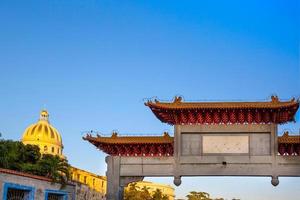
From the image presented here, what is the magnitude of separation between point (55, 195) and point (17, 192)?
2.89m

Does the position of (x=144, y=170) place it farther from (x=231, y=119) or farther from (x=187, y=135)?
(x=231, y=119)

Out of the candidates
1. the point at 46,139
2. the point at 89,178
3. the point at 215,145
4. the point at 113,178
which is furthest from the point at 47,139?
the point at 215,145

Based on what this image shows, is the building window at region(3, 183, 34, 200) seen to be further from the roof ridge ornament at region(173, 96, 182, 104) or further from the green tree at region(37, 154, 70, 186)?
the roof ridge ornament at region(173, 96, 182, 104)

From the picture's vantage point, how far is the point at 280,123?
63.0ft

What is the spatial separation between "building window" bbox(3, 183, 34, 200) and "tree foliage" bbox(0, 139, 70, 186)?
2.06 metres

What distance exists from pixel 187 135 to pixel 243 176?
103 inches

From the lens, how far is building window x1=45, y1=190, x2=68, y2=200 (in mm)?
22683

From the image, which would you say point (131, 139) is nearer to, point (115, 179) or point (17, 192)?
point (115, 179)

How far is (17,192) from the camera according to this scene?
2108 cm

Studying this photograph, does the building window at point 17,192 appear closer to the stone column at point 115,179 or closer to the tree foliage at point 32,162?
the tree foliage at point 32,162

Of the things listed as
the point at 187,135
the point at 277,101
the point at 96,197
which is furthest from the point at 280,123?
the point at 96,197

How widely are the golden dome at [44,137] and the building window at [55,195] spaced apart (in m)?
40.2

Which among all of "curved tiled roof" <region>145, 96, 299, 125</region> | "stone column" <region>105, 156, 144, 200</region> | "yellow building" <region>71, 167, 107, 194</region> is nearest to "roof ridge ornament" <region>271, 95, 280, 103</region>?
"curved tiled roof" <region>145, 96, 299, 125</region>

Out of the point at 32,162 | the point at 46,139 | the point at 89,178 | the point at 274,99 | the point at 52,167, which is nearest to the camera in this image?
the point at 274,99
